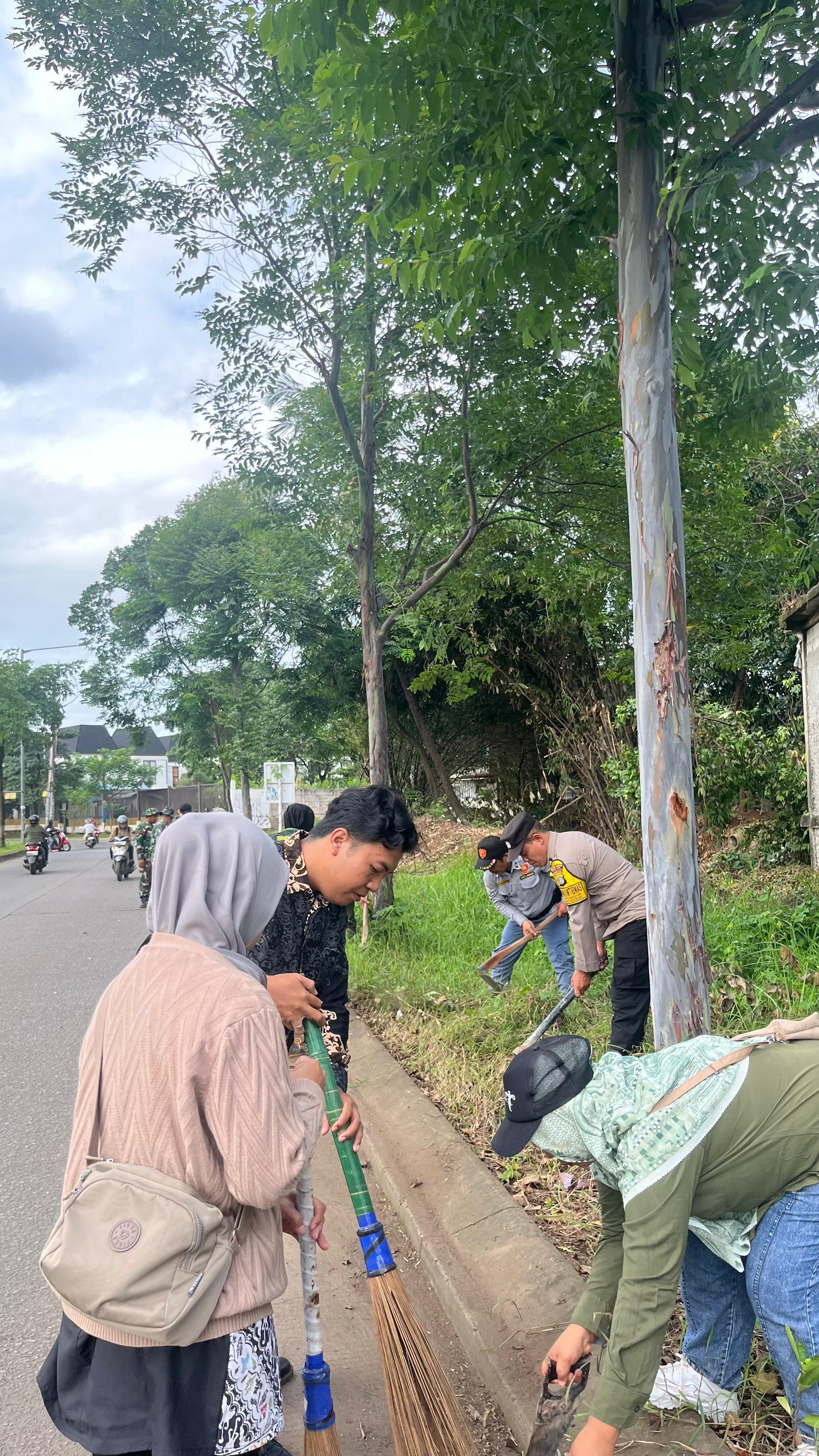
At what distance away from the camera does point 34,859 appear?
23828 millimetres

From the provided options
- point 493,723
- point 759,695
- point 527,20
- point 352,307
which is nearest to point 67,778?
point 493,723

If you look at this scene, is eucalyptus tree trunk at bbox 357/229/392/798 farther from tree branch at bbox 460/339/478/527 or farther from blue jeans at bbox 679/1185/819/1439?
blue jeans at bbox 679/1185/819/1439

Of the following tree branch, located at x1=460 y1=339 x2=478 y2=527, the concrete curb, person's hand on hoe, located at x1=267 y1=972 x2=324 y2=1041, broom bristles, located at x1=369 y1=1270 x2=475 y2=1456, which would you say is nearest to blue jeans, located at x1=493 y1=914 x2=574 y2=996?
the concrete curb

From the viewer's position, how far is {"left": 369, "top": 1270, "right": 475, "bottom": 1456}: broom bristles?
2357mm

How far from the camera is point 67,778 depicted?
222 feet

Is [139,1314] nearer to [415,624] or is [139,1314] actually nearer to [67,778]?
[415,624]

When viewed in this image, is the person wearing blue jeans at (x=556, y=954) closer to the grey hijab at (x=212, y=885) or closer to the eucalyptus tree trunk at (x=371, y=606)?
the eucalyptus tree trunk at (x=371, y=606)

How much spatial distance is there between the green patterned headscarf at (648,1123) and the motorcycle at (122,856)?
19205 mm

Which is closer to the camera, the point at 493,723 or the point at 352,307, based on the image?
the point at 352,307

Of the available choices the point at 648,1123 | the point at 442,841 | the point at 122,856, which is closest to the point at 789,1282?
the point at 648,1123

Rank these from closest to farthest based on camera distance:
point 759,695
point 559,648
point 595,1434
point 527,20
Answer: point 595,1434
point 527,20
point 559,648
point 759,695

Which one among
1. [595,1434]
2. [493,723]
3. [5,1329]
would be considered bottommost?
[5,1329]

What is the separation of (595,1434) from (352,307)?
300 inches

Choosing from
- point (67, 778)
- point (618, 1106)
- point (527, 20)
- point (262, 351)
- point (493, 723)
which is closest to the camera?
point (618, 1106)
